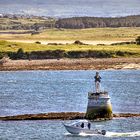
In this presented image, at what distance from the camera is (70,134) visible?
234 ft

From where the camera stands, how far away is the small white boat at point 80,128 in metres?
70.7

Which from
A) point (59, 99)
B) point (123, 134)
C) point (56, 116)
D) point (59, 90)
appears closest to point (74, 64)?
point (59, 90)

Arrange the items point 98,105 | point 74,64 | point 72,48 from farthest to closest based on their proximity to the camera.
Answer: point 72,48
point 74,64
point 98,105

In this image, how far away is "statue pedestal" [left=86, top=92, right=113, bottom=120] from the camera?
7512cm

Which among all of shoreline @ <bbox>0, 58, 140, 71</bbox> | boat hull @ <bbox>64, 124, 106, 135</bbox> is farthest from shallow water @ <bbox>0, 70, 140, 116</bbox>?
boat hull @ <bbox>64, 124, 106, 135</bbox>

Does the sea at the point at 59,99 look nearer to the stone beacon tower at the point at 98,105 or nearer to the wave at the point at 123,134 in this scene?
the wave at the point at 123,134

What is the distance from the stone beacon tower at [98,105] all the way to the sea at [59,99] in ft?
2.46

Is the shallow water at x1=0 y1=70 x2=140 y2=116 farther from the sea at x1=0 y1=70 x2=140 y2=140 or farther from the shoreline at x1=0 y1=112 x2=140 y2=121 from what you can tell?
the shoreline at x1=0 y1=112 x2=140 y2=121

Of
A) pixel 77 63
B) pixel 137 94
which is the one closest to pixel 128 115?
pixel 137 94

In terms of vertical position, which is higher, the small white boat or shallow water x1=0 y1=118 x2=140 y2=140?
the small white boat

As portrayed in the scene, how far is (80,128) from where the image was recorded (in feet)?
233

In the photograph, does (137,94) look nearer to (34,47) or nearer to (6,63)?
(6,63)

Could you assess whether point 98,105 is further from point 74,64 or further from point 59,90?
point 74,64

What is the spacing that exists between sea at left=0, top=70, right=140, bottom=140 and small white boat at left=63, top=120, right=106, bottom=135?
32 cm
